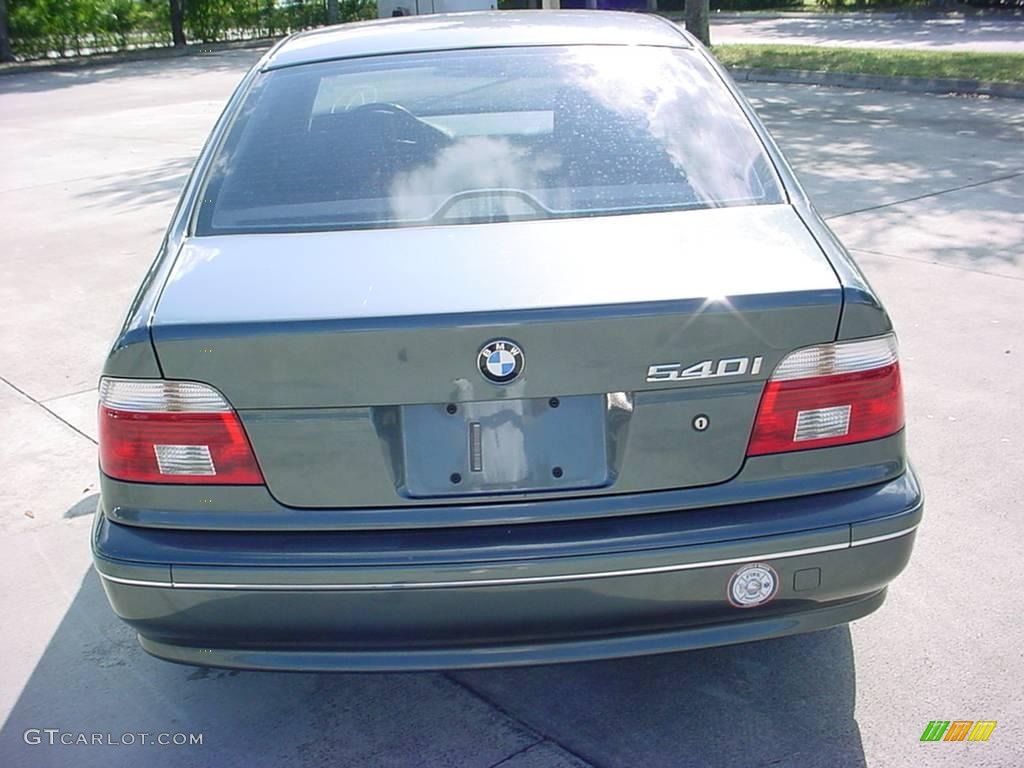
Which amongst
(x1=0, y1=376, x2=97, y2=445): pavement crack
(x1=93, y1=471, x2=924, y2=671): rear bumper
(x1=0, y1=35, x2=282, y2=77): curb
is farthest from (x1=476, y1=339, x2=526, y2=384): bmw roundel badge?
(x1=0, y1=35, x2=282, y2=77): curb

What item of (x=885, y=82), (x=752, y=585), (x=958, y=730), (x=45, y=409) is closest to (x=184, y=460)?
(x=752, y=585)

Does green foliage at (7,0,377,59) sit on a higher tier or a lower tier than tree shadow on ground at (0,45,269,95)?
higher

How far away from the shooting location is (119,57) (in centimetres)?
2783

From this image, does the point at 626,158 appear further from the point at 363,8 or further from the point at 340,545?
the point at 363,8

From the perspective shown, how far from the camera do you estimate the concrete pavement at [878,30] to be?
66.7 feet

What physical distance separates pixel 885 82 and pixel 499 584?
13709mm

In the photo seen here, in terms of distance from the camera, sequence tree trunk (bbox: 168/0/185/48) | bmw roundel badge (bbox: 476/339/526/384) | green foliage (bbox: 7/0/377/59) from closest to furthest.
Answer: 1. bmw roundel badge (bbox: 476/339/526/384)
2. green foliage (bbox: 7/0/377/59)
3. tree trunk (bbox: 168/0/185/48)

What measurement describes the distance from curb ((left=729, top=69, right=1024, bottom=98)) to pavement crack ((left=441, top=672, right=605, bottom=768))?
40.5 ft

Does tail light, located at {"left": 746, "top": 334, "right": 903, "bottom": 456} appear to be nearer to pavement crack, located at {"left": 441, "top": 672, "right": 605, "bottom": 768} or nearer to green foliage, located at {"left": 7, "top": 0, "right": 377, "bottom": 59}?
pavement crack, located at {"left": 441, "top": 672, "right": 605, "bottom": 768}

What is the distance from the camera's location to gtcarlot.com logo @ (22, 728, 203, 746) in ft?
9.11

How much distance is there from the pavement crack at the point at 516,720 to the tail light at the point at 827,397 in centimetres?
87

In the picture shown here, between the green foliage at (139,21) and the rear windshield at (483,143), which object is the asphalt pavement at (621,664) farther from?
the green foliage at (139,21)

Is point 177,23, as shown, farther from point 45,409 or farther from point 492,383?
point 492,383

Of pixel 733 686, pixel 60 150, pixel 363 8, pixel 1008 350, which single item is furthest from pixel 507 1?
pixel 733 686
